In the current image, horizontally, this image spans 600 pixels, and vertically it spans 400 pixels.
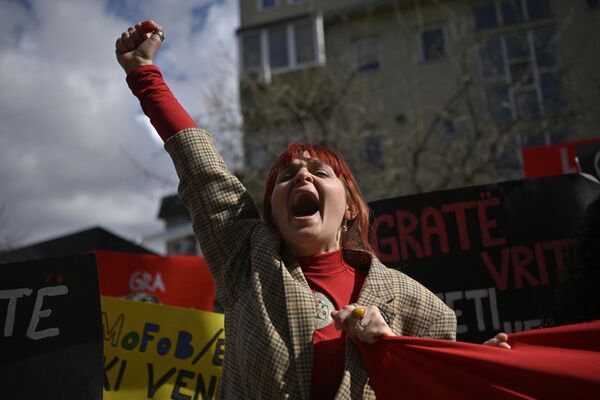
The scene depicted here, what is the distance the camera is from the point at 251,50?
568 inches

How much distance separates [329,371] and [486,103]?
30.4 ft

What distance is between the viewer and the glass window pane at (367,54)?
13.4m

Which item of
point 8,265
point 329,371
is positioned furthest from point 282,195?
point 8,265

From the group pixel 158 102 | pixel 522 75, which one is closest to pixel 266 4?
pixel 522 75

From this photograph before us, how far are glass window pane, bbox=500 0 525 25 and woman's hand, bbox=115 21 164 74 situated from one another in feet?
37.0

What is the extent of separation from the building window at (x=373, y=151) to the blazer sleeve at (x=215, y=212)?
8908 millimetres

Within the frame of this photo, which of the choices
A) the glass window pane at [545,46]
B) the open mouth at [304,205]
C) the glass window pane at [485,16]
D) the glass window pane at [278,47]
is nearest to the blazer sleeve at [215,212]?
the open mouth at [304,205]

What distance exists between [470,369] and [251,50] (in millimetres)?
A: 13960

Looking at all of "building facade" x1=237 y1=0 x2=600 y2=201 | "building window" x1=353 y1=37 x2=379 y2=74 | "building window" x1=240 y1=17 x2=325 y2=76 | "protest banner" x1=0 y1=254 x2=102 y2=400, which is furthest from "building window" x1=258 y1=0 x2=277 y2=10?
"protest banner" x1=0 y1=254 x2=102 y2=400

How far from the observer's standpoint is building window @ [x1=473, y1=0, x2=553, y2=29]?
11.3 metres

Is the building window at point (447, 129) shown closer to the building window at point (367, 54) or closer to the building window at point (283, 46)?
the building window at point (367, 54)

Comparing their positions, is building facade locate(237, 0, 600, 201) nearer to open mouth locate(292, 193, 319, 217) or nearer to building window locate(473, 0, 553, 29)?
building window locate(473, 0, 553, 29)

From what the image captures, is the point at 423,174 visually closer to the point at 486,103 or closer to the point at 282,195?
the point at 486,103

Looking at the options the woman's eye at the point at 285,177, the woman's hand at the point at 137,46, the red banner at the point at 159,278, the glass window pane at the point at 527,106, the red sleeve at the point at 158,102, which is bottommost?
the red banner at the point at 159,278
